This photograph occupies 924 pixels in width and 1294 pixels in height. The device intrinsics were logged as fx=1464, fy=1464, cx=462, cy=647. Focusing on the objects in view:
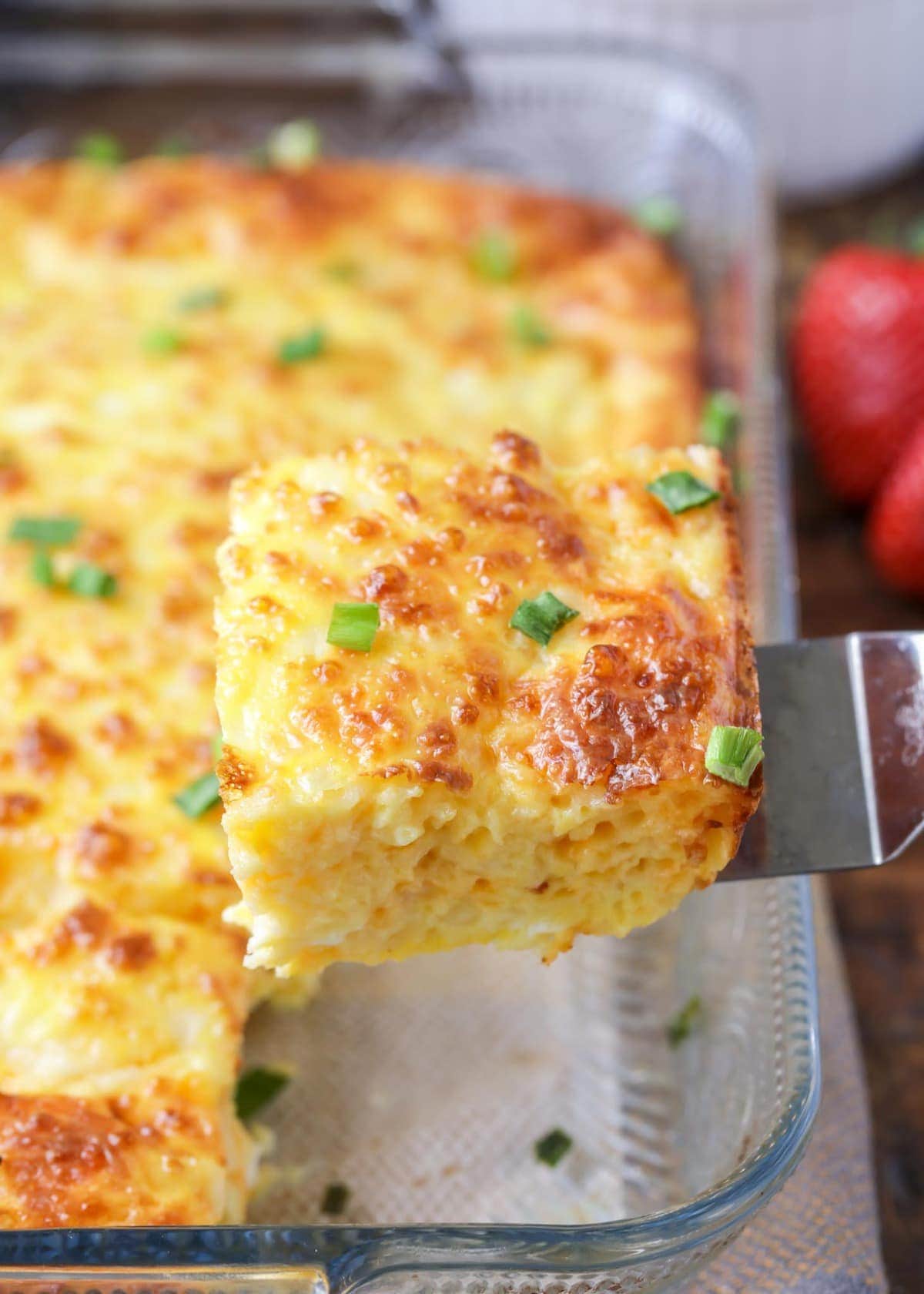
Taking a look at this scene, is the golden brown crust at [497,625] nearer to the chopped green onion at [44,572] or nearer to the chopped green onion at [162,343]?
the chopped green onion at [44,572]

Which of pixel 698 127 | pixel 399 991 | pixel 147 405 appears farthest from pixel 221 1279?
pixel 698 127

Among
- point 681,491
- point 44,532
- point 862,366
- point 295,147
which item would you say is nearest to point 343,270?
point 295,147

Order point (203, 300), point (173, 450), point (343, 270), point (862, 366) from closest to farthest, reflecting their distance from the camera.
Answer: point (173, 450), point (203, 300), point (343, 270), point (862, 366)

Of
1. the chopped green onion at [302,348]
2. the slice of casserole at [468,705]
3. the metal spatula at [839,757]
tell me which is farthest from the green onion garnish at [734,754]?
the chopped green onion at [302,348]

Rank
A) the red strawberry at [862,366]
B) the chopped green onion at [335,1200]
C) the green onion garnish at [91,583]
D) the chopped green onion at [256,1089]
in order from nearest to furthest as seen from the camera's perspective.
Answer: the chopped green onion at [335,1200], the chopped green onion at [256,1089], the green onion garnish at [91,583], the red strawberry at [862,366]

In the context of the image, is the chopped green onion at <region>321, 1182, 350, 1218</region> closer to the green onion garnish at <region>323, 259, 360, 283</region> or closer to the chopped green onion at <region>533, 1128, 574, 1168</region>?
the chopped green onion at <region>533, 1128, 574, 1168</region>

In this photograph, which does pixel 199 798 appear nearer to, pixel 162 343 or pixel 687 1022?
pixel 687 1022
